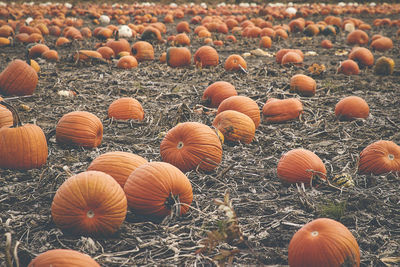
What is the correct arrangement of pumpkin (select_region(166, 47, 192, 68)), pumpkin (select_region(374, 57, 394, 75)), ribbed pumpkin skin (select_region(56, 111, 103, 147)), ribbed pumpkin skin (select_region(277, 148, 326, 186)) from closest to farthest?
ribbed pumpkin skin (select_region(277, 148, 326, 186)) < ribbed pumpkin skin (select_region(56, 111, 103, 147)) < pumpkin (select_region(374, 57, 394, 75)) < pumpkin (select_region(166, 47, 192, 68))

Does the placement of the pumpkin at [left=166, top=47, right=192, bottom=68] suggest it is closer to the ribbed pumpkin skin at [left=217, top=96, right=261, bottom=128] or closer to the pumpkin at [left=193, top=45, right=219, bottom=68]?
the pumpkin at [left=193, top=45, right=219, bottom=68]

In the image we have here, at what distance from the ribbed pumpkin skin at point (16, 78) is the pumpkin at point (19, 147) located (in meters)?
2.58

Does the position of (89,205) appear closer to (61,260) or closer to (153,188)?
(153,188)

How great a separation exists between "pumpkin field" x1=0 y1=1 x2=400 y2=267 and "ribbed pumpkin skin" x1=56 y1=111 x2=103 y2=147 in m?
A: 0.01

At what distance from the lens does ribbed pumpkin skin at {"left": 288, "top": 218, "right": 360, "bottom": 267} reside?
7.38ft

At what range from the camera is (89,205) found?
2.62m

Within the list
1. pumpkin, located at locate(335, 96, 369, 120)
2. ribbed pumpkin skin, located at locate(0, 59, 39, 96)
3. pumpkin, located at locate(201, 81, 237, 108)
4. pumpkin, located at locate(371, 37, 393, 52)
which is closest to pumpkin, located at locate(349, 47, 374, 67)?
pumpkin, located at locate(371, 37, 393, 52)

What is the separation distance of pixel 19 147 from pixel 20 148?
0.01m

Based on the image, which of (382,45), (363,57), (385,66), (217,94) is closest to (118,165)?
(217,94)

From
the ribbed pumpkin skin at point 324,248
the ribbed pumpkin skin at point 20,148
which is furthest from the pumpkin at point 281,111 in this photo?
the ribbed pumpkin skin at point 324,248

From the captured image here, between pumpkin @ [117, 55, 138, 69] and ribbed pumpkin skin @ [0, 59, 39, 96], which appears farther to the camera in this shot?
pumpkin @ [117, 55, 138, 69]

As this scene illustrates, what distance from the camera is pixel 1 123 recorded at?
14.4 feet

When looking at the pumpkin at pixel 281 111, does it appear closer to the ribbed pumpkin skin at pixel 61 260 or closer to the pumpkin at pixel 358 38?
the ribbed pumpkin skin at pixel 61 260

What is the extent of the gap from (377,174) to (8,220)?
3.28 m
